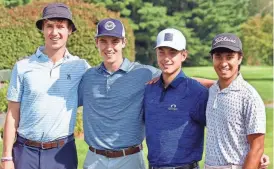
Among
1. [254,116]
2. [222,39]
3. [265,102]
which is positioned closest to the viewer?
[254,116]

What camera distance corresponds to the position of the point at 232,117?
3547mm

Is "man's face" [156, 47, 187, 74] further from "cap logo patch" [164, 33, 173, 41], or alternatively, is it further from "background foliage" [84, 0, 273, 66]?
"background foliage" [84, 0, 273, 66]

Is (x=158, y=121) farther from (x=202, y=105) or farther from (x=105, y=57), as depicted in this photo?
(x=105, y=57)

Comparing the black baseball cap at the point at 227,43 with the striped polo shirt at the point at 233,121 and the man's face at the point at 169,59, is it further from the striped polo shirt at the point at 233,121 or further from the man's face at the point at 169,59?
the man's face at the point at 169,59

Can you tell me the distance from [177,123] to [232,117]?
0.48 meters

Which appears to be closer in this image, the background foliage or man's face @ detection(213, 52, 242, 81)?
man's face @ detection(213, 52, 242, 81)

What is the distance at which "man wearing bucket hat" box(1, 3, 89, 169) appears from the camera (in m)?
4.08

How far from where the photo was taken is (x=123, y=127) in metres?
4.08

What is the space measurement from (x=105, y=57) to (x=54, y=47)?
0.42m

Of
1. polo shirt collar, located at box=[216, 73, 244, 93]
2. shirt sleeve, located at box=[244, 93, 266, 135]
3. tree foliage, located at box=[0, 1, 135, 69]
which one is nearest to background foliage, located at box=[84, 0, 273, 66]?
tree foliage, located at box=[0, 1, 135, 69]

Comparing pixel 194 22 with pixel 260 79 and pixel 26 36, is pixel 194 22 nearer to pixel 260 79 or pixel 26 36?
pixel 260 79

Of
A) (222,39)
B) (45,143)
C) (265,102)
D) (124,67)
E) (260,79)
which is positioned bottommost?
(265,102)

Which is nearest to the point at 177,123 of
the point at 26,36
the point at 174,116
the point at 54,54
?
the point at 174,116

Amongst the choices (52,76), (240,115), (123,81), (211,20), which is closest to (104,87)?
(123,81)
